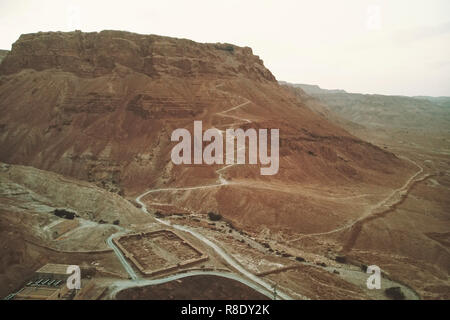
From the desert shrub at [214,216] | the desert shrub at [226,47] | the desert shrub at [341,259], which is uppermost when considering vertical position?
the desert shrub at [226,47]

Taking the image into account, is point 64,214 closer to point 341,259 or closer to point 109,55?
point 341,259

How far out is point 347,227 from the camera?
144 feet

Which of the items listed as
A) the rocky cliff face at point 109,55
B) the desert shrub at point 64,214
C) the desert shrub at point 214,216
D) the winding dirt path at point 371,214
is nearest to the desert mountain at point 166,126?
the rocky cliff face at point 109,55

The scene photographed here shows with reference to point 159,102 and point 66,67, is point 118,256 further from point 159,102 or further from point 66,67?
point 66,67

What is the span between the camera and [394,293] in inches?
1235

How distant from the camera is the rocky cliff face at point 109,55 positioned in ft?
272

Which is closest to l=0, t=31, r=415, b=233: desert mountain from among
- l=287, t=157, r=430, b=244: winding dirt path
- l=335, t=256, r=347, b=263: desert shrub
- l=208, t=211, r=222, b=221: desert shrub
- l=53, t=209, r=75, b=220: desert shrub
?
l=208, t=211, r=222, b=221: desert shrub

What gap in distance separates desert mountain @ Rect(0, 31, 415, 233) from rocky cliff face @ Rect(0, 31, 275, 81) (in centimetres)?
24

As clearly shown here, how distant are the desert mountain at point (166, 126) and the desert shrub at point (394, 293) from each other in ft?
43.7

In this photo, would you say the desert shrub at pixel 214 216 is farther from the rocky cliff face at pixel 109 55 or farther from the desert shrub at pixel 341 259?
the rocky cliff face at pixel 109 55

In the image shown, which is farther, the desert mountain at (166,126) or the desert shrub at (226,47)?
the desert shrub at (226,47)

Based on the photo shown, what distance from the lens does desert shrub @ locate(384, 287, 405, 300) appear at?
30.8 metres

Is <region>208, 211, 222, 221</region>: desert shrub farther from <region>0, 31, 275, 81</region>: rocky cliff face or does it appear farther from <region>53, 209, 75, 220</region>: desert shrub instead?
<region>0, 31, 275, 81</region>: rocky cliff face
